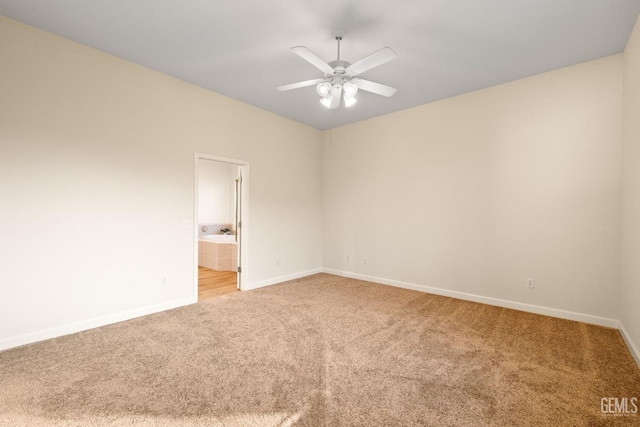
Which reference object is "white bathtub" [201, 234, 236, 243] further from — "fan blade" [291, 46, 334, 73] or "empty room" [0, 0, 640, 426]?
"fan blade" [291, 46, 334, 73]

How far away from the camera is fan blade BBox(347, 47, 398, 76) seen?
223cm

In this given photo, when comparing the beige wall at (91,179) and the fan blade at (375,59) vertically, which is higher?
Result: the fan blade at (375,59)

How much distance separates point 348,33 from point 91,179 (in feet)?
10.3

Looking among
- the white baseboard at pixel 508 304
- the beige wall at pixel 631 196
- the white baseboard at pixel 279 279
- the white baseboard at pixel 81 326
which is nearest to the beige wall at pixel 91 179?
the white baseboard at pixel 81 326

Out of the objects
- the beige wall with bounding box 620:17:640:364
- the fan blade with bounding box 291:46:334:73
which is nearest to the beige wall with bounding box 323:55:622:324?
the beige wall with bounding box 620:17:640:364

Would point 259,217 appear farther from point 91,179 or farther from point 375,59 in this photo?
point 375,59

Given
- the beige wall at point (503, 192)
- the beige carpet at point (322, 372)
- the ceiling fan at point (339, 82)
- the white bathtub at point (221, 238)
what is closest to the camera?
the beige carpet at point (322, 372)

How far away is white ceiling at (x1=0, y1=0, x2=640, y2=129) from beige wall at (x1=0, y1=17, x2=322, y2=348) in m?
0.33

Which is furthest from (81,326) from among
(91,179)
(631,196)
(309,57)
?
(631,196)

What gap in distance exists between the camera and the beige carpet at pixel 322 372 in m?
1.79

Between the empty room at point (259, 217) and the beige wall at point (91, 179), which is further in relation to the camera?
the beige wall at point (91, 179)

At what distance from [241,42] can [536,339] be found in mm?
4327

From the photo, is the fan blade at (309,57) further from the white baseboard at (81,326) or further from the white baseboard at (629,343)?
the white baseboard at (629,343)

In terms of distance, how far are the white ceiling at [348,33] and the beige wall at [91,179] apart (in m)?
0.33
